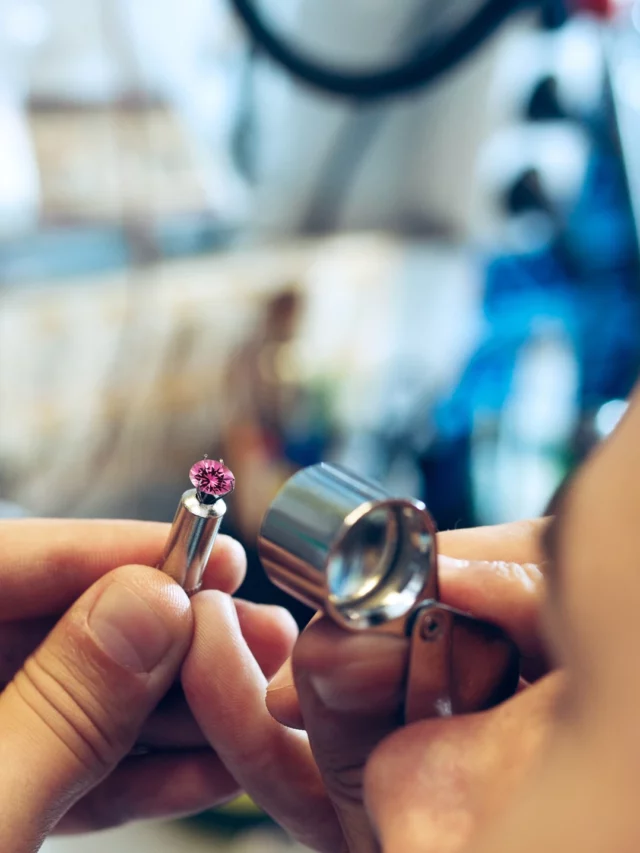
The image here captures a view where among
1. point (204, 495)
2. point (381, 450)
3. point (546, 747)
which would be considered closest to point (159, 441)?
point (381, 450)

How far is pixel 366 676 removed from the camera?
0.21m

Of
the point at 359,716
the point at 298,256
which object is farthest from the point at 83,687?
the point at 298,256

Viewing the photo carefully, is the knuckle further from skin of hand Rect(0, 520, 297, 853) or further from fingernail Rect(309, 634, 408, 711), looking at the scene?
fingernail Rect(309, 634, 408, 711)

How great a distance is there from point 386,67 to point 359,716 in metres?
0.81

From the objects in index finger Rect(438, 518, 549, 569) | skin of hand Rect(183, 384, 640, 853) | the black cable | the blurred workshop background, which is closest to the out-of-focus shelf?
the blurred workshop background

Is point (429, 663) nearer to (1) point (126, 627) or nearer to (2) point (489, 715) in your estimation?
(2) point (489, 715)

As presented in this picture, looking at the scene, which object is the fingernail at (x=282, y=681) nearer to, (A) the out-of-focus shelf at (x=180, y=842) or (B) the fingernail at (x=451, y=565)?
(B) the fingernail at (x=451, y=565)

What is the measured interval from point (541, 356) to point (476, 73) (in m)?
0.34

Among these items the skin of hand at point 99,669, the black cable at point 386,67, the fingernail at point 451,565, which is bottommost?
the skin of hand at point 99,669

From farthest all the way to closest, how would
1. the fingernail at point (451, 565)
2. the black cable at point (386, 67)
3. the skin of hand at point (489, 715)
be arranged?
the black cable at point (386, 67)
the fingernail at point (451, 565)
the skin of hand at point (489, 715)

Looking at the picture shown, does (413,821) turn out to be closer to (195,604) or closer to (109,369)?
(195,604)

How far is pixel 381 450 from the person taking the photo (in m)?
0.96

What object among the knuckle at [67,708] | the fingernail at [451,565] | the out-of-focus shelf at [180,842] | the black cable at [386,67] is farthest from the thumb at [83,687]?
the black cable at [386,67]

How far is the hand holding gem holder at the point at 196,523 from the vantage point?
0.85ft
